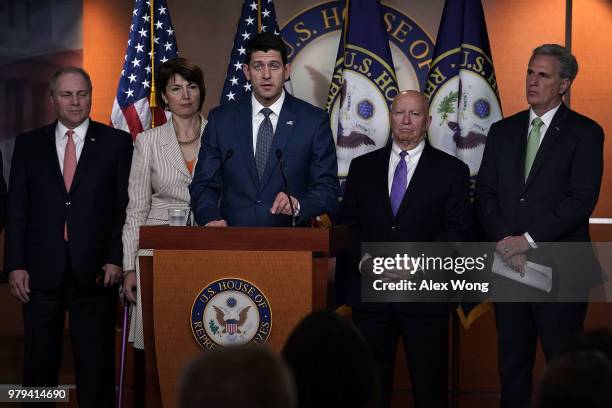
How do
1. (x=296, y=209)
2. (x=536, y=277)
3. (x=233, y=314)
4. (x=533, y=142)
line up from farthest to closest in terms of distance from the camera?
(x=533, y=142)
(x=536, y=277)
(x=296, y=209)
(x=233, y=314)

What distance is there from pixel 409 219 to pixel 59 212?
A: 1.69 m

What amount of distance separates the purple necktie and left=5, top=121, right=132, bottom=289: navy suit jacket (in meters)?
1.32

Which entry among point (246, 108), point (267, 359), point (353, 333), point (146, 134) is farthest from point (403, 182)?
point (267, 359)

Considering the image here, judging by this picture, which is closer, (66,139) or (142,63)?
(66,139)

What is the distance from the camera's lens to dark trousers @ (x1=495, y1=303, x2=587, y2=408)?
14.1 ft

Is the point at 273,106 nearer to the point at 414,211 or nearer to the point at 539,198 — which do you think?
the point at 414,211

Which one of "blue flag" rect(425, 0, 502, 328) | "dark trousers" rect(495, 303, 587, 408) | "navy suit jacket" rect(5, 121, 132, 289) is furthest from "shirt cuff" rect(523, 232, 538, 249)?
"navy suit jacket" rect(5, 121, 132, 289)

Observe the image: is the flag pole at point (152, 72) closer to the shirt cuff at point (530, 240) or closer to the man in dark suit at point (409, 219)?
the man in dark suit at point (409, 219)

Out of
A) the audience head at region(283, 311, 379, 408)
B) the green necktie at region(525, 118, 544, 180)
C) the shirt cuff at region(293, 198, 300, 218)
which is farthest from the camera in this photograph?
the green necktie at region(525, 118, 544, 180)

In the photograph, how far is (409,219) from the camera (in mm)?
4426

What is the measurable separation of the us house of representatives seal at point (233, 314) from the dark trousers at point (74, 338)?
1342 millimetres

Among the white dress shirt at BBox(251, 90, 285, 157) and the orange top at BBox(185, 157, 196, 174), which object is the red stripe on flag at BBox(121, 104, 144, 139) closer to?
the orange top at BBox(185, 157, 196, 174)

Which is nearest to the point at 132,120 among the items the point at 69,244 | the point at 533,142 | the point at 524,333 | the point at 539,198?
the point at 69,244

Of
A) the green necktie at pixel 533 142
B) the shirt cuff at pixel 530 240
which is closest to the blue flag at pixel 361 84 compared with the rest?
the green necktie at pixel 533 142
